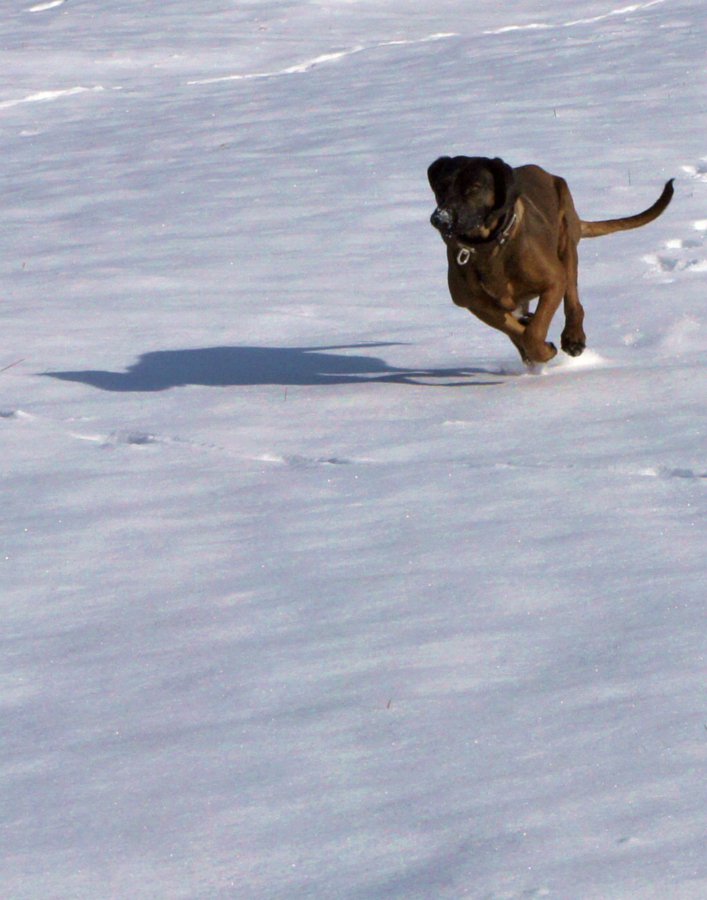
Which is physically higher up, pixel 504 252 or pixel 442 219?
pixel 442 219

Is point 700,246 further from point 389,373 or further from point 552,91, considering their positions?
point 552,91

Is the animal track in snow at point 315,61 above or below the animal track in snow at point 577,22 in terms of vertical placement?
above

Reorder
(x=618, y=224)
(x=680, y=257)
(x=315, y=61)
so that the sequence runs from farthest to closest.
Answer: (x=315, y=61)
(x=680, y=257)
(x=618, y=224)

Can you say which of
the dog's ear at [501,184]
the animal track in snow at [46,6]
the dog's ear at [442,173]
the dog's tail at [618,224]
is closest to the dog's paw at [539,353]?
the dog's ear at [501,184]

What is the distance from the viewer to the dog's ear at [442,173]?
512cm

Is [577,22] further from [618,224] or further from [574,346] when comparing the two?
[574,346]

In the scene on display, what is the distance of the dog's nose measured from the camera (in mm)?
4941

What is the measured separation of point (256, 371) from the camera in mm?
5652

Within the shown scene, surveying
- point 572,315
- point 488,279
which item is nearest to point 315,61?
point 572,315

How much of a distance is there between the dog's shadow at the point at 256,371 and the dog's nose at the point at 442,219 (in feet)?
2.10

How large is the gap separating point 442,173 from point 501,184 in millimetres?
247

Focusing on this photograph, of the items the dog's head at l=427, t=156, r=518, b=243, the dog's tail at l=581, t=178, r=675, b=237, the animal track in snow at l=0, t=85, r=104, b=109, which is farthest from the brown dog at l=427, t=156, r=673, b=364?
the animal track in snow at l=0, t=85, r=104, b=109

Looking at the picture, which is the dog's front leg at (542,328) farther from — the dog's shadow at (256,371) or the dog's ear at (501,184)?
the dog's ear at (501,184)

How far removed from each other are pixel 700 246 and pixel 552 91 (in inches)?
201
